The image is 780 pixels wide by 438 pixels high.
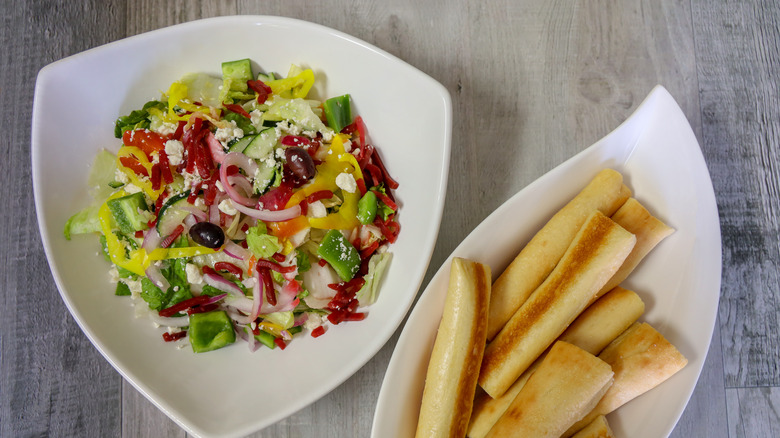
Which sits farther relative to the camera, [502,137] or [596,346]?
[502,137]

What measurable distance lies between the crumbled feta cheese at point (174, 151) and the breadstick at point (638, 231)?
1147 mm

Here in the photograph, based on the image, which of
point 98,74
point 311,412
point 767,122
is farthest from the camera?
point 767,122

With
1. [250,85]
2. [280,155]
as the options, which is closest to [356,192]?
[280,155]

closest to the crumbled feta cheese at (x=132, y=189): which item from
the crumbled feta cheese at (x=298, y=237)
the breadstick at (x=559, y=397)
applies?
the crumbled feta cheese at (x=298, y=237)

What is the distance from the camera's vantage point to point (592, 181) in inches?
56.9

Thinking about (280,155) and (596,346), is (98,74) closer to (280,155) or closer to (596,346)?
(280,155)

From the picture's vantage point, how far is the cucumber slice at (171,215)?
1.43m

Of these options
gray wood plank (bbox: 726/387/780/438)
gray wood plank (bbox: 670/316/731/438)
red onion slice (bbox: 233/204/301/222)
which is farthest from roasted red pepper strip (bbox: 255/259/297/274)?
gray wood plank (bbox: 726/387/780/438)

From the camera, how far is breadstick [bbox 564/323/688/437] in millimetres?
1318

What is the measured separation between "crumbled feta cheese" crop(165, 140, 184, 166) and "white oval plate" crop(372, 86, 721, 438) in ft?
2.41

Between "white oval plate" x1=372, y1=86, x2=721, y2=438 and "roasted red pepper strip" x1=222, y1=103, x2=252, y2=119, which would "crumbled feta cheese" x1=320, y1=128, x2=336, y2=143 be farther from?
"white oval plate" x1=372, y1=86, x2=721, y2=438

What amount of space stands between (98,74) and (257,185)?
544mm

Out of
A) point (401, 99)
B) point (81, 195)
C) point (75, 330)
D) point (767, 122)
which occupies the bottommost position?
point (75, 330)

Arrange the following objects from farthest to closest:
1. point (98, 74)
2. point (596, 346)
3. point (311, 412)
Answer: point (311, 412) < point (98, 74) < point (596, 346)
